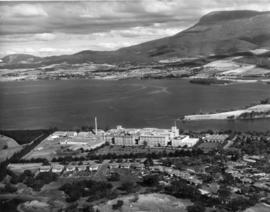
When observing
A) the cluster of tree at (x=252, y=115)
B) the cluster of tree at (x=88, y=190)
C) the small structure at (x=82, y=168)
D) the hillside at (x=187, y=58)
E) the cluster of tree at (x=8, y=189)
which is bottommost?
the cluster of tree at (x=252, y=115)

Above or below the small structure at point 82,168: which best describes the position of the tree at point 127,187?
above

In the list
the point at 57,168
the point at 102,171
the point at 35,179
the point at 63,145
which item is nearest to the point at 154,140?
the point at 63,145

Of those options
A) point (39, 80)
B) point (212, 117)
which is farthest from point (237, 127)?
point (39, 80)

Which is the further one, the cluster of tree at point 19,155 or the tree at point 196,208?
the cluster of tree at point 19,155

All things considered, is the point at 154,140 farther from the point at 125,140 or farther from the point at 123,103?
the point at 123,103

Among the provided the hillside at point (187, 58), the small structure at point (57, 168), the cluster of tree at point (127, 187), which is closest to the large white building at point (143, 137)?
the small structure at point (57, 168)

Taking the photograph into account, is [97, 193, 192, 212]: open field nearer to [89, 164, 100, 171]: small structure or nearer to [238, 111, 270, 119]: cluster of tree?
[89, 164, 100, 171]: small structure

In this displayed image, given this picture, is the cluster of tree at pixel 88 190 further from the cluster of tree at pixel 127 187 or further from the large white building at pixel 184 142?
the large white building at pixel 184 142
